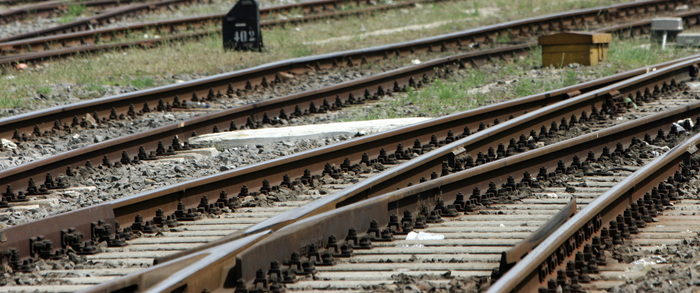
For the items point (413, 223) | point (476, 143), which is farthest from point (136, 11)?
point (413, 223)

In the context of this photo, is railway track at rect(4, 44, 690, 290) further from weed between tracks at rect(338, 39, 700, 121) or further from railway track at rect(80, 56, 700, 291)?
weed between tracks at rect(338, 39, 700, 121)

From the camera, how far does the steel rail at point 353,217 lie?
14.8 ft

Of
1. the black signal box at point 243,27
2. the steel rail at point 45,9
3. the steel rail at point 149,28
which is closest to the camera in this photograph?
the steel rail at point 149,28

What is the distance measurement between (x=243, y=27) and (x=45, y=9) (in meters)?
6.50

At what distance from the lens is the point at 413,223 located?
6.19 metres

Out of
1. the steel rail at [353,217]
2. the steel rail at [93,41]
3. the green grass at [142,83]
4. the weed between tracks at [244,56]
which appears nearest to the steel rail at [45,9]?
the steel rail at [93,41]

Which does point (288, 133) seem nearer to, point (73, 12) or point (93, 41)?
point (93, 41)

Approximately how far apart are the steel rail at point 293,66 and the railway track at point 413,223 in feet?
14.5

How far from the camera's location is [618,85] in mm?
10578

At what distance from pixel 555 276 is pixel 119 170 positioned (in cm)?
457

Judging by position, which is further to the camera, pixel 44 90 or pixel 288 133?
pixel 44 90

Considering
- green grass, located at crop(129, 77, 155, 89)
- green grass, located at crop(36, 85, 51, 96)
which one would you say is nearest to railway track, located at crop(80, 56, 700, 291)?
green grass, located at crop(129, 77, 155, 89)

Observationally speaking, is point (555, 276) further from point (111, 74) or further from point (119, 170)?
point (111, 74)

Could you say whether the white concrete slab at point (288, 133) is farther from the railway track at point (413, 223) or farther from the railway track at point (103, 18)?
the railway track at point (103, 18)
